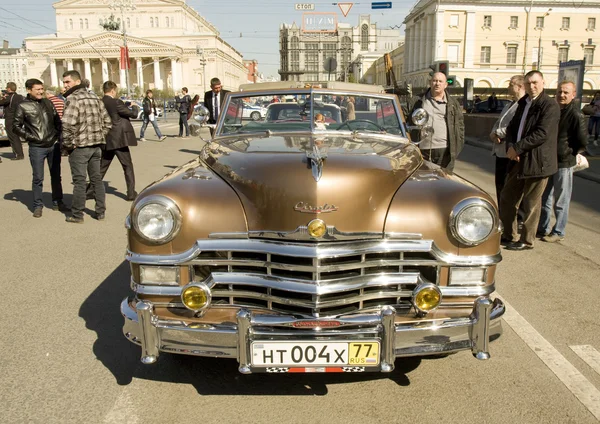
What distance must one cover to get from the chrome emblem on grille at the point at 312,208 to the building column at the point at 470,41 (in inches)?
3379

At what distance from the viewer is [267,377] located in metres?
3.41

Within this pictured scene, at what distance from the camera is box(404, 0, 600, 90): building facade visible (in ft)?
265

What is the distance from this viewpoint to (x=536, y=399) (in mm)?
3139

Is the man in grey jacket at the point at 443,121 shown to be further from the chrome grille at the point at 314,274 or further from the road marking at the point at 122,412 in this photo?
the road marking at the point at 122,412

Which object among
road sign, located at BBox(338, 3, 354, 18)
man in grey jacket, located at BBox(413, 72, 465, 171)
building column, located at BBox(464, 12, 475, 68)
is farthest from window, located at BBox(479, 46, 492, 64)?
man in grey jacket, located at BBox(413, 72, 465, 171)

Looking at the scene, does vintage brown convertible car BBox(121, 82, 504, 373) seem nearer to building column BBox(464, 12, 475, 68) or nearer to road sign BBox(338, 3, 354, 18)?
road sign BBox(338, 3, 354, 18)

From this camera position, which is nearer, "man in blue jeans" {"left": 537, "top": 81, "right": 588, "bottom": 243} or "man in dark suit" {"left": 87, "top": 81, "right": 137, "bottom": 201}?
"man in blue jeans" {"left": 537, "top": 81, "right": 588, "bottom": 243}

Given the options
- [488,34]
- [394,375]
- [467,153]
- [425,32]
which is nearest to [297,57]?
[425,32]

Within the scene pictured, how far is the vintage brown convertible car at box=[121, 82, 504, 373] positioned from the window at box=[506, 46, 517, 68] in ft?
289

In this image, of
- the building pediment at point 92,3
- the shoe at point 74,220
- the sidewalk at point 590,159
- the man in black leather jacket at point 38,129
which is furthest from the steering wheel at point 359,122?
the building pediment at point 92,3

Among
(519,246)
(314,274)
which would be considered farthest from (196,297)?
(519,246)

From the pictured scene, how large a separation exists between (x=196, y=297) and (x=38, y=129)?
19.2ft

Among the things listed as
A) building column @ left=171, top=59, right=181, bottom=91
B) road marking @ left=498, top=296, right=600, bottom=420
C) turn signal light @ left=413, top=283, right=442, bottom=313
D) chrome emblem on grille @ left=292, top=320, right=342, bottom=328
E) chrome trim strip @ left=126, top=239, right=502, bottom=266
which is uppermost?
building column @ left=171, top=59, right=181, bottom=91

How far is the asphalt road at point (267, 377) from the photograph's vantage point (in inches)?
119
